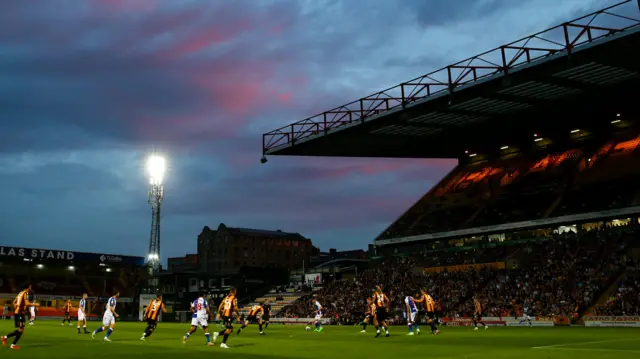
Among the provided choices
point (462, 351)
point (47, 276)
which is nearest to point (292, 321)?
point (462, 351)

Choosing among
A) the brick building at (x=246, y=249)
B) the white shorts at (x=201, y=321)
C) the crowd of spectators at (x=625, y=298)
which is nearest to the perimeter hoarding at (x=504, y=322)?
the crowd of spectators at (x=625, y=298)

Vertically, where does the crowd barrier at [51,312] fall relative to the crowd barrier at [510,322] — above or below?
above

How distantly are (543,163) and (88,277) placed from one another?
74596 mm

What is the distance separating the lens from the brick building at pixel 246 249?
12431 cm

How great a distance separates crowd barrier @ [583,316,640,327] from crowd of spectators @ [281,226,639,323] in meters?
1.11

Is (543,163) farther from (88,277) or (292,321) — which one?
(88,277)

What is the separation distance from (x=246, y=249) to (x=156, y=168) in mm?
46139

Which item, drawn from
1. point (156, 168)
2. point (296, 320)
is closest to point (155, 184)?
point (156, 168)

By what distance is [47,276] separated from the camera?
91875 mm

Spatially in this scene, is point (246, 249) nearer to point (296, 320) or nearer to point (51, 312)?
point (51, 312)

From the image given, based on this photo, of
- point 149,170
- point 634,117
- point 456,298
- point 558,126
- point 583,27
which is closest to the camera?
point 583,27

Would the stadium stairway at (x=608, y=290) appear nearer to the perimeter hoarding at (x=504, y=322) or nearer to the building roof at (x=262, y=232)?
the perimeter hoarding at (x=504, y=322)

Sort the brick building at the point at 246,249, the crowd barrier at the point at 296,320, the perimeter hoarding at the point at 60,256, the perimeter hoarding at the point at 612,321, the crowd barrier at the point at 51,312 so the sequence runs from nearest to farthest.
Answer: the perimeter hoarding at the point at 612,321
the crowd barrier at the point at 296,320
the perimeter hoarding at the point at 60,256
the crowd barrier at the point at 51,312
the brick building at the point at 246,249

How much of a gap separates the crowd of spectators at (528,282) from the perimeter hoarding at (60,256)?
133 ft
